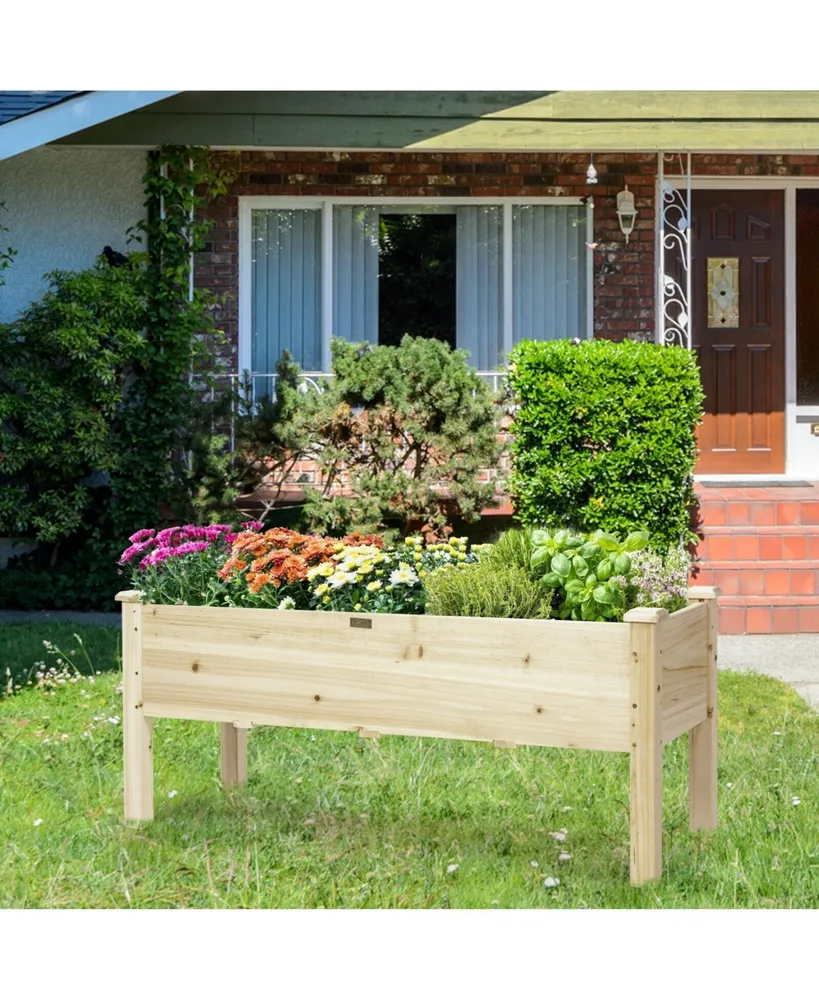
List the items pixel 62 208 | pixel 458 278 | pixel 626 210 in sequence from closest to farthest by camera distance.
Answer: pixel 62 208 < pixel 626 210 < pixel 458 278

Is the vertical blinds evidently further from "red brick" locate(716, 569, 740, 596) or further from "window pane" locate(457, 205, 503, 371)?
"red brick" locate(716, 569, 740, 596)

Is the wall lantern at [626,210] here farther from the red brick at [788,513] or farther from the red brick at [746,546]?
the red brick at [746,546]

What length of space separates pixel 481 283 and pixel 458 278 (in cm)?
20

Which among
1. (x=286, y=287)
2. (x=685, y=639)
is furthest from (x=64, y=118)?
(x=685, y=639)

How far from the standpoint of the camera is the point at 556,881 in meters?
4.31

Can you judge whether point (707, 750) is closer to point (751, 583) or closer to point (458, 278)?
point (751, 583)

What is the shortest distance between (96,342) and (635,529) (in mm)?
3895

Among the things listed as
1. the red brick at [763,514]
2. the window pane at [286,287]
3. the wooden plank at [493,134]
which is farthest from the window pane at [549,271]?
the red brick at [763,514]

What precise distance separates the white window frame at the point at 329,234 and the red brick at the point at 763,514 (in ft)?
7.61

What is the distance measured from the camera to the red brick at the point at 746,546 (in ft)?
31.8

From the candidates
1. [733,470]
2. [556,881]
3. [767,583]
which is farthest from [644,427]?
[556,881]

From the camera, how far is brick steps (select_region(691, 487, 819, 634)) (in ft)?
30.1

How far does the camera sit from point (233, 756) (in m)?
5.36

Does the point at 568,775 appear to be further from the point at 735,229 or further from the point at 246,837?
the point at 735,229
